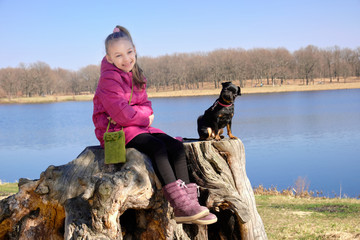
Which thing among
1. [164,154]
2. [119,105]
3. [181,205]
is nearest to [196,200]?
[181,205]

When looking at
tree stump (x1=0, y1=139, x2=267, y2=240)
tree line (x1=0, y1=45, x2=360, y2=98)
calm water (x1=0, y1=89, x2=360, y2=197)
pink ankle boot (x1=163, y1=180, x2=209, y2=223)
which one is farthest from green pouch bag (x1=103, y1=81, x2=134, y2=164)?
tree line (x1=0, y1=45, x2=360, y2=98)

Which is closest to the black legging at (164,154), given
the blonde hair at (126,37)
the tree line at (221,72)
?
the blonde hair at (126,37)

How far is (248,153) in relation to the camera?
1853 cm

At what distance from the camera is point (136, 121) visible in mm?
3836

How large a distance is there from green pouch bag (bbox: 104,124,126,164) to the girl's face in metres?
0.72

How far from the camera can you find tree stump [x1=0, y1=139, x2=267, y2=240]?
3408 millimetres

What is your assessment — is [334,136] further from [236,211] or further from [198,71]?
[198,71]

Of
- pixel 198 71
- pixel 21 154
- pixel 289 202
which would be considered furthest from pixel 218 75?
pixel 289 202

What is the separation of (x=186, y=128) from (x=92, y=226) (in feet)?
72.6

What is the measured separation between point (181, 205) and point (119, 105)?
A: 1.15 m

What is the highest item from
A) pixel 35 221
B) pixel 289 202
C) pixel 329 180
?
pixel 35 221

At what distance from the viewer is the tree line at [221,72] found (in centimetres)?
8231

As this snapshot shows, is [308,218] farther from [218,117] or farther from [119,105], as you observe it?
[119,105]

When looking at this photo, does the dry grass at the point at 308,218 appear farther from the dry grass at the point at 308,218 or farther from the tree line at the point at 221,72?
the tree line at the point at 221,72
